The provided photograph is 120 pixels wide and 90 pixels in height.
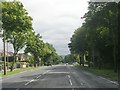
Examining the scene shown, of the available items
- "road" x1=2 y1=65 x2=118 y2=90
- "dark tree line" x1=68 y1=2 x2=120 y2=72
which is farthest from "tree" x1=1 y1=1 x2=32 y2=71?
"road" x1=2 y1=65 x2=118 y2=90

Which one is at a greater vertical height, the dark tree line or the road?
the dark tree line

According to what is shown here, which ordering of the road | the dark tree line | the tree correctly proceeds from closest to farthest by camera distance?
the road
the dark tree line
the tree

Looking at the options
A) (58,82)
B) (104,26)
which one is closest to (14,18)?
(104,26)

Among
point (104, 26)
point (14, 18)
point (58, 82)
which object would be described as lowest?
point (58, 82)

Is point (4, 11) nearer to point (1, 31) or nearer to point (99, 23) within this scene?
point (1, 31)

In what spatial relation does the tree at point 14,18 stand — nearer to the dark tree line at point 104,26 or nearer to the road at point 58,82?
the dark tree line at point 104,26

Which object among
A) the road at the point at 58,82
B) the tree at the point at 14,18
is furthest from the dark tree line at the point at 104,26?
the road at the point at 58,82

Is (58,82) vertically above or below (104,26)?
below

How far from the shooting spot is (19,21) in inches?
2050

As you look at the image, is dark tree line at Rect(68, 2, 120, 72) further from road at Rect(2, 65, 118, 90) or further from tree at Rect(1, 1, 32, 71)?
road at Rect(2, 65, 118, 90)

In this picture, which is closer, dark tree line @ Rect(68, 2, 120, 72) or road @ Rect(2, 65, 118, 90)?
road @ Rect(2, 65, 118, 90)

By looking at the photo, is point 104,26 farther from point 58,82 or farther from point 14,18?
point 58,82

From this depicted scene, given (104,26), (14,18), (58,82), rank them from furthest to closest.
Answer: (104,26) < (14,18) < (58,82)

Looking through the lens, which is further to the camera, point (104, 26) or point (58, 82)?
point (104, 26)
